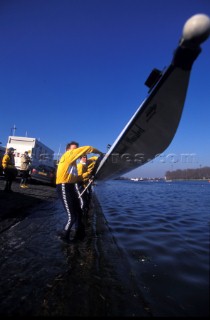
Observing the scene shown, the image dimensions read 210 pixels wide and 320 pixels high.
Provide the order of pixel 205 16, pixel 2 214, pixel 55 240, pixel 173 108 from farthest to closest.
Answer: pixel 2 214 < pixel 55 240 < pixel 173 108 < pixel 205 16

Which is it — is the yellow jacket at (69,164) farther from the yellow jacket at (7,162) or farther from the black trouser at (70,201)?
the yellow jacket at (7,162)

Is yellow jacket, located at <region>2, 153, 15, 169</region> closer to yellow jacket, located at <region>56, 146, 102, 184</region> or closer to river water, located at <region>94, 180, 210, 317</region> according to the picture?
river water, located at <region>94, 180, 210, 317</region>

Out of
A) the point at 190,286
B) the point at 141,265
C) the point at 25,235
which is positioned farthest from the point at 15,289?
the point at 25,235

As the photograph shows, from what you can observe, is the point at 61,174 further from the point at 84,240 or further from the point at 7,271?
the point at 7,271

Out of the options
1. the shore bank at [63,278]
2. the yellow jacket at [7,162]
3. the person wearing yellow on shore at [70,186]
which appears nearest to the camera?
the shore bank at [63,278]

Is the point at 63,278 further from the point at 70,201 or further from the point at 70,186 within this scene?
the point at 70,186

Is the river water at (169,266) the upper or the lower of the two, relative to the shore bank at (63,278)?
upper

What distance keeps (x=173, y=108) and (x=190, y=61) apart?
136 cm

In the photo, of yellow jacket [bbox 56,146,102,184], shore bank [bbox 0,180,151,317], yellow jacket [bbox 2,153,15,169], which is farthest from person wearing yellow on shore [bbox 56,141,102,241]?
yellow jacket [bbox 2,153,15,169]

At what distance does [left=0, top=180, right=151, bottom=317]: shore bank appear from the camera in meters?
2.16

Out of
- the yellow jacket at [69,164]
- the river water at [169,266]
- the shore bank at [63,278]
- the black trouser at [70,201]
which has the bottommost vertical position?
the shore bank at [63,278]

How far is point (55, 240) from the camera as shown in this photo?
438 centimetres

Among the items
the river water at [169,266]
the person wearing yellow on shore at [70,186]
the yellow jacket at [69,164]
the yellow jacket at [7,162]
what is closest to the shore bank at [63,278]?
the river water at [169,266]

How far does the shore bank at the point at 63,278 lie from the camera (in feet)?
7.09
